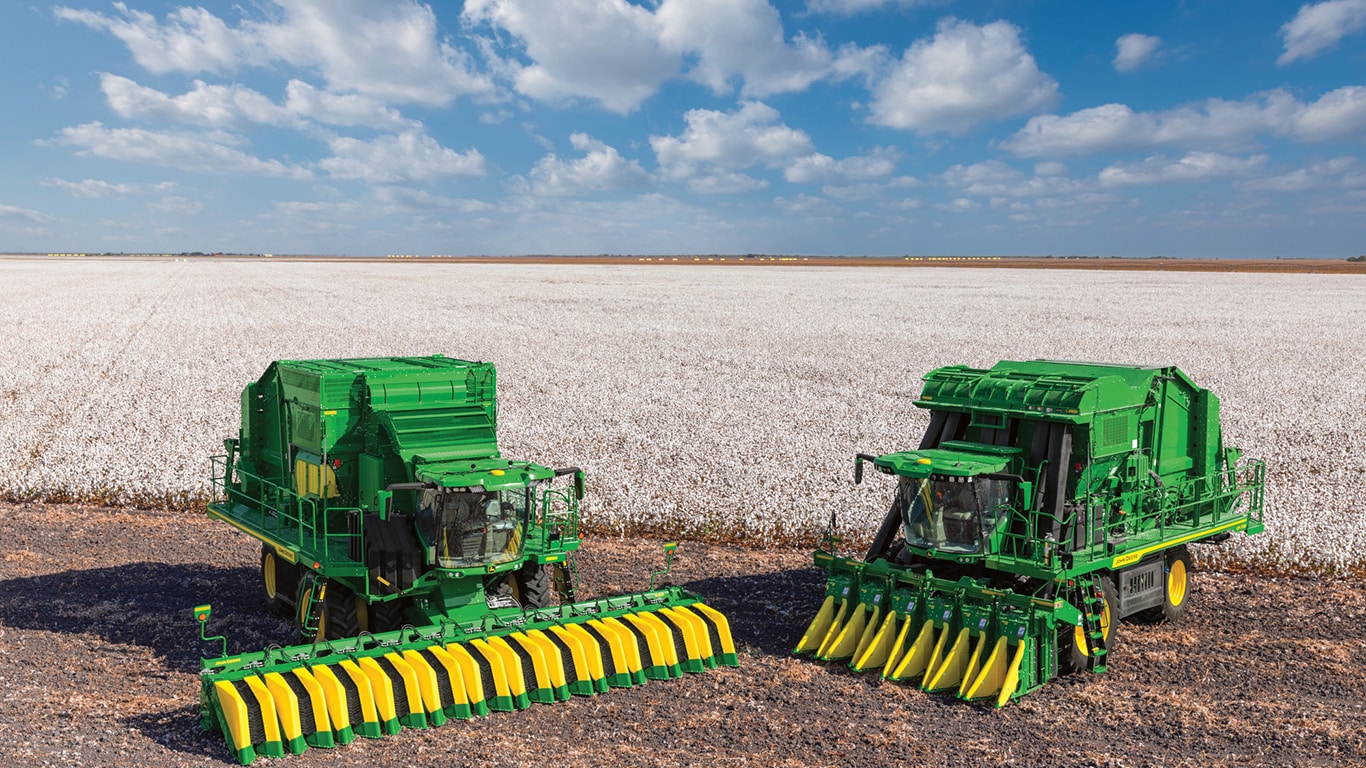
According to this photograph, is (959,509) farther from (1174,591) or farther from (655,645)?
(1174,591)

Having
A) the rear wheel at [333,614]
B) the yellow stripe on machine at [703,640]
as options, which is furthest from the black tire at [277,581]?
the yellow stripe on machine at [703,640]

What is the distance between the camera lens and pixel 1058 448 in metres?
12.7

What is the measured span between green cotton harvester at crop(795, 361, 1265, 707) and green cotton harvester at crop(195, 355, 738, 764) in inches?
80.8

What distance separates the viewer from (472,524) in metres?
12.1

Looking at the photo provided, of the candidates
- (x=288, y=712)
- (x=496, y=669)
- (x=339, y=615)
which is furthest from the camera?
(x=339, y=615)

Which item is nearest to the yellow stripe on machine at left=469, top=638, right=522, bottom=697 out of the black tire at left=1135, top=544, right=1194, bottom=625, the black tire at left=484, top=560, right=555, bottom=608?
the black tire at left=484, top=560, right=555, bottom=608

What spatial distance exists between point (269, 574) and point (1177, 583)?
12356mm

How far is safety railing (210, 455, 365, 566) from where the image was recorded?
42.6ft

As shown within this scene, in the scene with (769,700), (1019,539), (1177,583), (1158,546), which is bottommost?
(769,700)

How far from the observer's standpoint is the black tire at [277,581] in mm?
14180

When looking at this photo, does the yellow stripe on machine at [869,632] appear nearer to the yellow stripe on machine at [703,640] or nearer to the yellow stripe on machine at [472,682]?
the yellow stripe on machine at [703,640]

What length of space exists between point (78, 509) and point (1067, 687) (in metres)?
17.7

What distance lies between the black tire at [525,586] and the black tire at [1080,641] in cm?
621

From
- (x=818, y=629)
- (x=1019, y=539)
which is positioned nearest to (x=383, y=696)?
(x=818, y=629)
